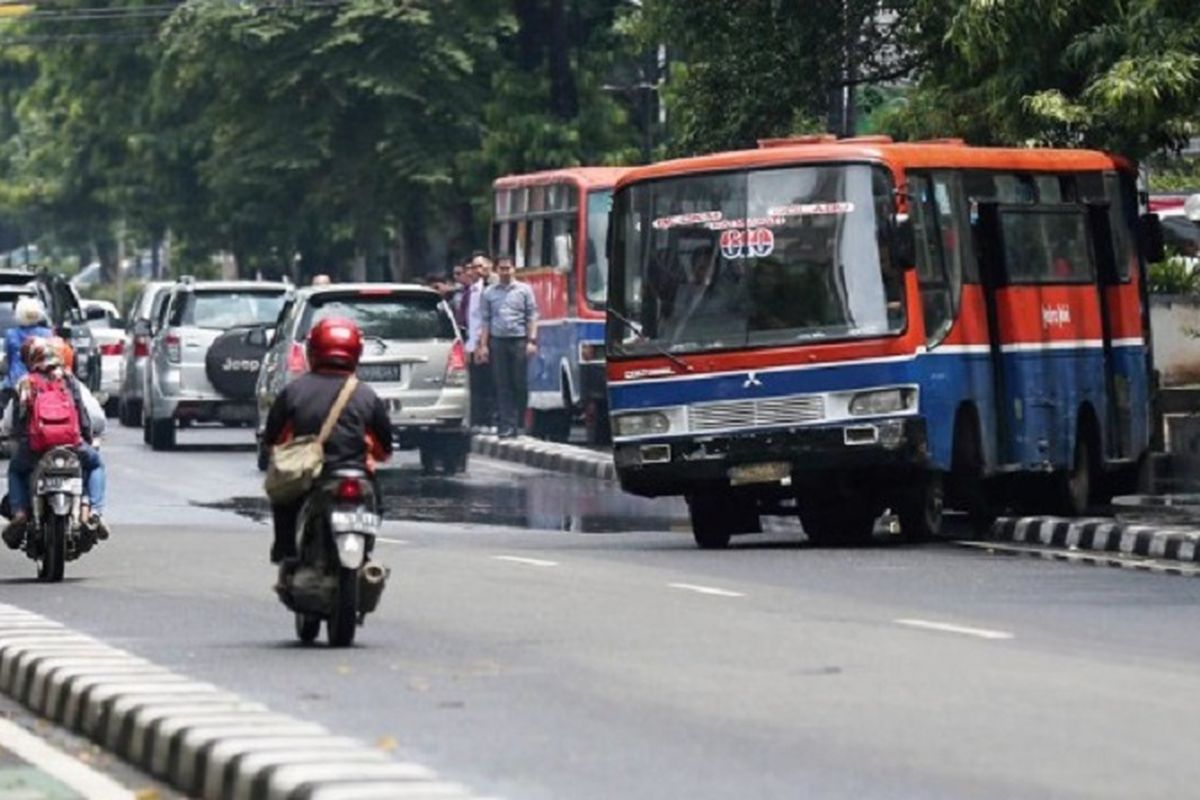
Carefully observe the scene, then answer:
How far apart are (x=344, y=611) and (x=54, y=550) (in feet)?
17.9

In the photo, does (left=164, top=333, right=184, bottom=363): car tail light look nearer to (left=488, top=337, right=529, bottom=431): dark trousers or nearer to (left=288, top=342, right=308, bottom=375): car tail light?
(left=488, top=337, right=529, bottom=431): dark trousers

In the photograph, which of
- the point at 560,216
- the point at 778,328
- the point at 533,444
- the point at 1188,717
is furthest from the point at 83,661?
the point at 560,216

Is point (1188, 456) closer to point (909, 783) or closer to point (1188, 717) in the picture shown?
point (1188, 717)

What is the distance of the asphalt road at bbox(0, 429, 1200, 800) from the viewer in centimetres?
1141

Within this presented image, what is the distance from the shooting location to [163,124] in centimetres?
6631

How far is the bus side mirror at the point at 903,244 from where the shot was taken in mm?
23906

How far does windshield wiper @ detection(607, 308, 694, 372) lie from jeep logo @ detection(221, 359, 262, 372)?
14593 mm

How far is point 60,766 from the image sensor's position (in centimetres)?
1214

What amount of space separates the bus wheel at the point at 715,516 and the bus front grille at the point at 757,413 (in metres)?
1.22

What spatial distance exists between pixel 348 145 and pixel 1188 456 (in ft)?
87.5

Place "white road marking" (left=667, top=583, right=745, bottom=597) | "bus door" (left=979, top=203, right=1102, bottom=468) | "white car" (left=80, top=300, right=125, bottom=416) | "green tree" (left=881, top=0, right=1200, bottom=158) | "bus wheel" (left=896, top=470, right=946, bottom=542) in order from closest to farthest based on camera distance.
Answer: "white road marking" (left=667, top=583, right=745, bottom=597) → "bus wheel" (left=896, top=470, right=946, bottom=542) → "bus door" (left=979, top=203, right=1102, bottom=468) → "green tree" (left=881, top=0, right=1200, bottom=158) → "white car" (left=80, top=300, right=125, bottom=416)

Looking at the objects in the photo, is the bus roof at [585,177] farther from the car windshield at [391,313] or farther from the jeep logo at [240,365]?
the car windshield at [391,313]

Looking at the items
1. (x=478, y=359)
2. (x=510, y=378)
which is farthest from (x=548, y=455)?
(x=478, y=359)

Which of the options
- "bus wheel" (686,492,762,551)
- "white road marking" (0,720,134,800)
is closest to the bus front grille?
"bus wheel" (686,492,762,551)
